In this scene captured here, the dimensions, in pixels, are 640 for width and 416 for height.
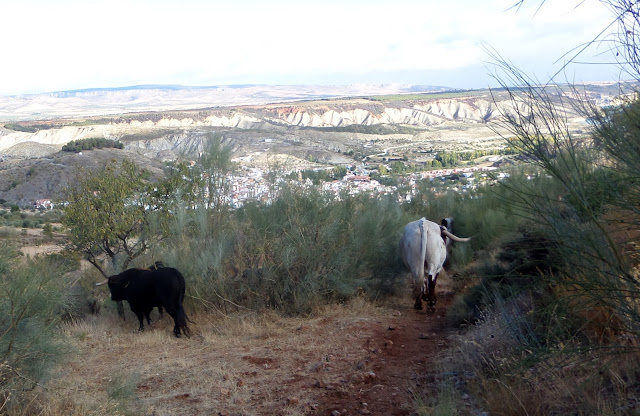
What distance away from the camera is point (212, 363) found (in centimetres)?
802

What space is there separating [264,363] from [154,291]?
3.09 m

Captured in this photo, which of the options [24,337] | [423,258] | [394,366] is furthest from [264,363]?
[423,258]

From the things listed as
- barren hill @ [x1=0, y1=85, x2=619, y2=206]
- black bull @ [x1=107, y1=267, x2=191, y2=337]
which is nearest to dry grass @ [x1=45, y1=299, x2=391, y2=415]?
black bull @ [x1=107, y1=267, x2=191, y2=337]

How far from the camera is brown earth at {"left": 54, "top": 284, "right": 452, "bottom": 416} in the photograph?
20.8 feet

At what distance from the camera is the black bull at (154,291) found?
9.92 m

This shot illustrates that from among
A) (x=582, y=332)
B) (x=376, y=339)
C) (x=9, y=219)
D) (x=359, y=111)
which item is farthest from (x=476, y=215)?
(x=359, y=111)

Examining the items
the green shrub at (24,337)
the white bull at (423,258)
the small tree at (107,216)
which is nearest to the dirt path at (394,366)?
the white bull at (423,258)

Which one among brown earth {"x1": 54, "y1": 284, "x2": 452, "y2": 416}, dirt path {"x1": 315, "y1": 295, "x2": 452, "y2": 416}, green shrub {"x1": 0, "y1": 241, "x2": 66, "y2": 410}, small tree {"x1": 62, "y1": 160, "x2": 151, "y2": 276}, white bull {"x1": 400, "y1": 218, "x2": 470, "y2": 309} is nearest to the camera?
green shrub {"x1": 0, "y1": 241, "x2": 66, "y2": 410}

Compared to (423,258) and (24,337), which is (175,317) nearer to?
(24,337)

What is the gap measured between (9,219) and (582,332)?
3423cm

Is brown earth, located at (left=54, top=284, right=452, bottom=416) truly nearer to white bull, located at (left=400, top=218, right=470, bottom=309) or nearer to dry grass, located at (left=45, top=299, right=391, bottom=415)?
dry grass, located at (left=45, top=299, right=391, bottom=415)

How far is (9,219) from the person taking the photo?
33.3 meters

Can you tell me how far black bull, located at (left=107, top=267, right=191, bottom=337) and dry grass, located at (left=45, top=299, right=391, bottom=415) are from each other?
350 millimetres

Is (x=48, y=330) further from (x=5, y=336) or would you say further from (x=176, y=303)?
(x=176, y=303)
